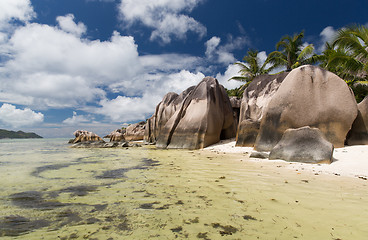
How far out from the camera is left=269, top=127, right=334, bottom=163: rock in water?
630 cm

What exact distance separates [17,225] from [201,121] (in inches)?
491

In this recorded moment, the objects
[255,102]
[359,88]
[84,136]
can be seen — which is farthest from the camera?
[84,136]

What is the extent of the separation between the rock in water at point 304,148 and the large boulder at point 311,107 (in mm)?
1878

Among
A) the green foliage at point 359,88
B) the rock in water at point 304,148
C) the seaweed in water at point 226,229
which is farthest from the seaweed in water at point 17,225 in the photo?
the green foliage at point 359,88

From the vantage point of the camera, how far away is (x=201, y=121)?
14195mm

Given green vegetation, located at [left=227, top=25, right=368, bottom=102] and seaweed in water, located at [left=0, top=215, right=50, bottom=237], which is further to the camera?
green vegetation, located at [left=227, top=25, right=368, bottom=102]

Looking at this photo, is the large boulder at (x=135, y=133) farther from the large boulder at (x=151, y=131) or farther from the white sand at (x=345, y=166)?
the white sand at (x=345, y=166)

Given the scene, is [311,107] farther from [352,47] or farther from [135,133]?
[135,133]

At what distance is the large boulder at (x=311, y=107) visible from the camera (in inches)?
332

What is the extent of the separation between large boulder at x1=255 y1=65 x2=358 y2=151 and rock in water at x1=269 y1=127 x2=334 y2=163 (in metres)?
1.88

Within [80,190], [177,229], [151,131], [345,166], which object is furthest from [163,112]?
[177,229]

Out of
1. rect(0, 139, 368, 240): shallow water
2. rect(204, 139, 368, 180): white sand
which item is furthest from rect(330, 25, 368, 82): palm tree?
rect(0, 139, 368, 240): shallow water

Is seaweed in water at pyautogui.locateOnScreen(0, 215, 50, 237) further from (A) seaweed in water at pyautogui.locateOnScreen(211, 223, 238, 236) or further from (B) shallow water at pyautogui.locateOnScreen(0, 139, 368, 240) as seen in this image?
(A) seaweed in water at pyautogui.locateOnScreen(211, 223, 238, 236)

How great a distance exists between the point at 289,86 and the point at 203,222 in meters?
9.35
